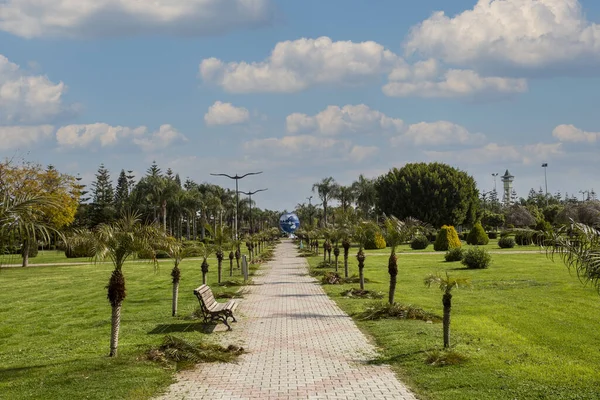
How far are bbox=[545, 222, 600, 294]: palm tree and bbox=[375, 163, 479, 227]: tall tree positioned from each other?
2500 inches

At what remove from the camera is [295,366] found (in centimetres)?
1120

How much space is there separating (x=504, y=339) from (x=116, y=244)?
869 centimetres

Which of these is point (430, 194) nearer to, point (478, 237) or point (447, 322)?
point (478, 237)

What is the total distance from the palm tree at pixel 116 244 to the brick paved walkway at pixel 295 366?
228cm

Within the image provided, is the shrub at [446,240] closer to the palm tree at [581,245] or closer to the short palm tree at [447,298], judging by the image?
the short palm tree at [447,298]

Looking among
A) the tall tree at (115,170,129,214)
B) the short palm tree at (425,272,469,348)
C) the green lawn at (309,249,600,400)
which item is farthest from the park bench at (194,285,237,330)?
the tall tree at (115,170,129,214)

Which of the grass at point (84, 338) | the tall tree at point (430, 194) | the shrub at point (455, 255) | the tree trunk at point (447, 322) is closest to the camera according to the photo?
the grass at point (84, 338)

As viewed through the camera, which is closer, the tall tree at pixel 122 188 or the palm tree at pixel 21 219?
the palm tree at pixel 21 219

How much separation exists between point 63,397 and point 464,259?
87.2 ft

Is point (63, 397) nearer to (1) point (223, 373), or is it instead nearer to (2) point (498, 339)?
(1) point (223, 373)

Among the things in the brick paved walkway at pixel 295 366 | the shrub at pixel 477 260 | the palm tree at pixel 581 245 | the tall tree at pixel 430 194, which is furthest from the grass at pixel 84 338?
the tall tree at pixel 430 194

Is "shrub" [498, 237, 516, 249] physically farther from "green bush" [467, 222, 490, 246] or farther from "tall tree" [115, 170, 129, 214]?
"tall tree" [115, 170, 129, 214]

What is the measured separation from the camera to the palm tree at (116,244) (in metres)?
12.2

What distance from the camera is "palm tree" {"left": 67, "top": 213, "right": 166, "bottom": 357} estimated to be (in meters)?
Answer: 12.2
